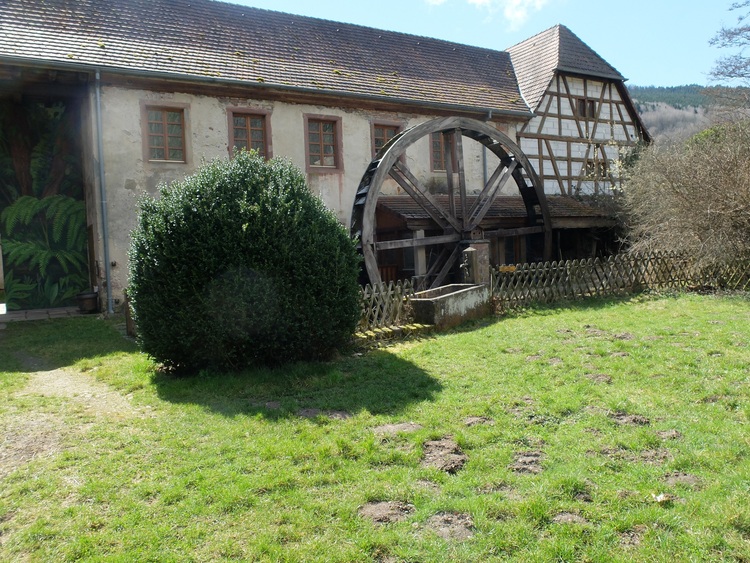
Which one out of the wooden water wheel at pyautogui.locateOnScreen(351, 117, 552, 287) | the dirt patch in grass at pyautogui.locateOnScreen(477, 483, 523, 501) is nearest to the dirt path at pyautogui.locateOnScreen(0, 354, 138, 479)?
the dirt patch in grass at pyautogui.locateOnScreen(477, 483, 523, 501)

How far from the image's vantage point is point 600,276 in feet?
39.8

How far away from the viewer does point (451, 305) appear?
30.8ft

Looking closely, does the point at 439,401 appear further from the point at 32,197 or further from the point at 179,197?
the point at 32,197

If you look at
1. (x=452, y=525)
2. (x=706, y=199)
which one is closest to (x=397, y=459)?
(x=452, y=525)

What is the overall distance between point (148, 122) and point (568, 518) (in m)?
11.9

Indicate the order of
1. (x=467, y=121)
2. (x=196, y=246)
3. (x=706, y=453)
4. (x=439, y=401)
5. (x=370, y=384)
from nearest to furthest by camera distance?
(x=706, y=453) → (x=439, y=401) → (x=370, y=384) → (x=196, y=246) → (x=467, y=121)

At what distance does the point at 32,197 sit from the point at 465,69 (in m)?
12.2

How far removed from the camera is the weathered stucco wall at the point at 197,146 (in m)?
12.1

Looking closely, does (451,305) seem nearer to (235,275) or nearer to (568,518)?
(235,275)

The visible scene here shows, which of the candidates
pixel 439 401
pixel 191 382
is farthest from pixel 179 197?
pixel 439 401

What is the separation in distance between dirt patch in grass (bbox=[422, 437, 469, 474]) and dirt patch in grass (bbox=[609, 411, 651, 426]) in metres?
1.29

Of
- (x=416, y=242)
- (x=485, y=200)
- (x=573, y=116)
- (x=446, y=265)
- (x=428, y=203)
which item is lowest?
(x=446, y=265)

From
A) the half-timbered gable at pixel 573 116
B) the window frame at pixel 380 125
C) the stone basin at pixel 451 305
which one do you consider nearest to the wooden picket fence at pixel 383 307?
the stone basin at pixel 451 305

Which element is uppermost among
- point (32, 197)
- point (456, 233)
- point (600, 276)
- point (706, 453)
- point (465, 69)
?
point (465, 69)
